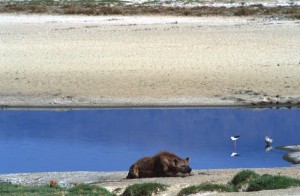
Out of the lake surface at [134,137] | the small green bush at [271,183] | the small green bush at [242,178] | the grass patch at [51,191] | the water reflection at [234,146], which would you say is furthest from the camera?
the water reflection at [234,146]

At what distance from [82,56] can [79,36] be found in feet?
14.7

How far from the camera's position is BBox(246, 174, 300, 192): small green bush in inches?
377

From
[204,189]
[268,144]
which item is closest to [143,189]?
[204,189]

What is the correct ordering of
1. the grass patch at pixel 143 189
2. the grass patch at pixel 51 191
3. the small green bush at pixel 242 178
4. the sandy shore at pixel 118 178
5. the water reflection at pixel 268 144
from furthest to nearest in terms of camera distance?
the water reflection at pixel 268 144 → the sandy shore at pixel 118 178 → the small green bush at pixel 242 178 → the grass patch at pixel 143 189 → the grass patch at pixel 51 191

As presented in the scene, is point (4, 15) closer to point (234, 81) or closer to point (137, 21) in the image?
point (137, 21)

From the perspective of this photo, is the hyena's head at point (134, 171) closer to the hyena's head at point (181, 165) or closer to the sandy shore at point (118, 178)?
the sandy shore at point (118, 178)

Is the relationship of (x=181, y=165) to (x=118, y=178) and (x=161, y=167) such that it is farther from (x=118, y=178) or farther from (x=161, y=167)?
(x=118, y=178)

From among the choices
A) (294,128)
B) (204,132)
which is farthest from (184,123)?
(294,128)

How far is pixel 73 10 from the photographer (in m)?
38.5

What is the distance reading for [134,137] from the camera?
624 inches

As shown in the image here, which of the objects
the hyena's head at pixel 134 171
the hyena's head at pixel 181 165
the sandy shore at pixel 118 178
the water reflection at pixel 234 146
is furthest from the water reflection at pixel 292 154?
the hyena's head at pixel 134 171

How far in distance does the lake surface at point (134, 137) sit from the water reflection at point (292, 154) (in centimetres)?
13

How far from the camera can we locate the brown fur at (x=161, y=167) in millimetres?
11273

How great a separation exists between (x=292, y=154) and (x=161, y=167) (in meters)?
3.13
